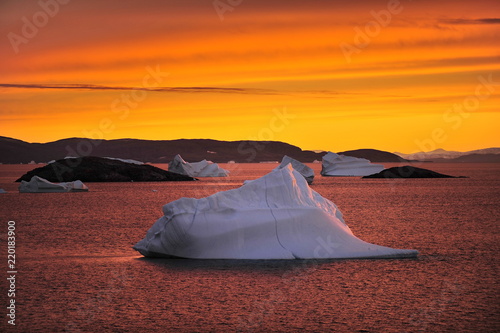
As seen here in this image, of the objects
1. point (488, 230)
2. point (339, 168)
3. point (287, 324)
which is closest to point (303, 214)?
point (287, 324)

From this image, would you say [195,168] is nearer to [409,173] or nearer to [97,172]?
[97,172]

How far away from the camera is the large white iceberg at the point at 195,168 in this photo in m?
105

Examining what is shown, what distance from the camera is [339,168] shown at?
355 feet

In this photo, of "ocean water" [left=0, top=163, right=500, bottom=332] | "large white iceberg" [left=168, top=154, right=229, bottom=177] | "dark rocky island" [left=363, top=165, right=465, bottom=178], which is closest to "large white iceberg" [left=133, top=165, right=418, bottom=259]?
"ocean water" [left=0, top=163, right=500, bottom=332]

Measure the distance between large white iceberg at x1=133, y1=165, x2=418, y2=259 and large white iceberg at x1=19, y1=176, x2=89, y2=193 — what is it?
5029cm

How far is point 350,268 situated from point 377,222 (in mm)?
17231

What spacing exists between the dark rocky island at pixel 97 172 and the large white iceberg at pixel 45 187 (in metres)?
21.7

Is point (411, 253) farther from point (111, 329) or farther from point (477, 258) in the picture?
point (111, 329)

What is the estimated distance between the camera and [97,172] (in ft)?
316

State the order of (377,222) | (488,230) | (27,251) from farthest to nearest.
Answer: (377,222) → (488,230) → (27,251)

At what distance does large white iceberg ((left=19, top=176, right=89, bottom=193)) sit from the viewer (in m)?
68.4

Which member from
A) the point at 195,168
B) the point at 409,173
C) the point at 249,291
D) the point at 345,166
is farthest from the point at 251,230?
the point at 409,173

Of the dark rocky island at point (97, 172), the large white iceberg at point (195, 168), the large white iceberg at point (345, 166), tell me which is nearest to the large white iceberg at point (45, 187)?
the dark rocky island at point (97, 172)

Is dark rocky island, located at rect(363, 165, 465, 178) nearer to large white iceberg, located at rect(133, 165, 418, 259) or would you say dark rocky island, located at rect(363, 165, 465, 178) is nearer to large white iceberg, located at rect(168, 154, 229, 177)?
large white iceberg, located at rect(168, 154, 229, 177)
